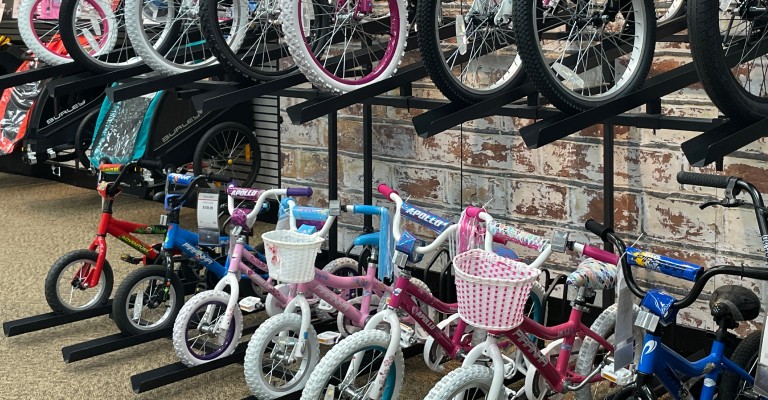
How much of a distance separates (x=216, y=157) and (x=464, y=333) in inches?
129

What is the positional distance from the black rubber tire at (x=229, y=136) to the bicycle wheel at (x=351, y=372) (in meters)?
2.91

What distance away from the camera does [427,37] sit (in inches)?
130

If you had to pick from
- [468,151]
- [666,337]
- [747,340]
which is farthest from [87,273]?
[747,340]

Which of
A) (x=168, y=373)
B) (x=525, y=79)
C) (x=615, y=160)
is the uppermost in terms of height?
(x=525, y=79)

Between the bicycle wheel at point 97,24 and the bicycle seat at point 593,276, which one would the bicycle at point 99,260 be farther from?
the bicycle seat at point 593,276

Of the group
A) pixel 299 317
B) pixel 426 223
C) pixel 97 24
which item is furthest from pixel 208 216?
pixel 426 223

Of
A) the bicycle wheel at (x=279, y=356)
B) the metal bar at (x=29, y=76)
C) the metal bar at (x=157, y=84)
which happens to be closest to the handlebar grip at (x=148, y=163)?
the metal bar at (x=29, y=76)

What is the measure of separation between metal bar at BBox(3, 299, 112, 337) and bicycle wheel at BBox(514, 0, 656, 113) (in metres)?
2.53

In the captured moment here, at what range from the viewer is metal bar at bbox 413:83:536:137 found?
3287mm

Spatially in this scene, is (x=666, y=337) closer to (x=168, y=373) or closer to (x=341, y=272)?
(x=341, y=272)

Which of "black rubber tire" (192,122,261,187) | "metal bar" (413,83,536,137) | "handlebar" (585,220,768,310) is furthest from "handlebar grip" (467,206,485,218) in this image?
"black rubber tire" (192,122,261,187)

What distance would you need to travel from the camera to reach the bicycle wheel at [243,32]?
3.76 meters

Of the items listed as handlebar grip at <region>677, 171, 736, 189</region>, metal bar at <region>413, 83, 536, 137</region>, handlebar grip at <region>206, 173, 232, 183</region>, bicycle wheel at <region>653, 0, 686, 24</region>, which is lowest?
handlebar grip at <region>206, 173, 232, 183</region>

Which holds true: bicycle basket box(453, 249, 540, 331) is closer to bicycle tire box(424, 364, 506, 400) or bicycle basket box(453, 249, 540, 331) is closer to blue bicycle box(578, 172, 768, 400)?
bicycle tire box(424, 364, 506, 400)
